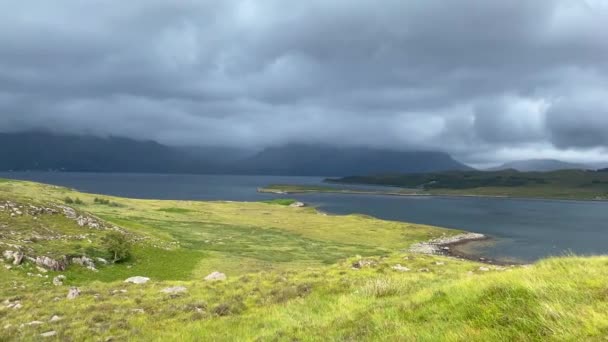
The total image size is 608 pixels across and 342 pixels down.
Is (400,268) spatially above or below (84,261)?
above

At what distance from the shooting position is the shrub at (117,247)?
34688 mm

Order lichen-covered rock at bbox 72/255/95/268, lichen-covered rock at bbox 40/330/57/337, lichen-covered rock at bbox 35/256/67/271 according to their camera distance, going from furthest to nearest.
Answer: lichen-covered rock at bbox 72/255/95/268 → lichen-covered rock at bbox 35/256/67/271 → lichen-covered rock at bbox 40/330/57/337

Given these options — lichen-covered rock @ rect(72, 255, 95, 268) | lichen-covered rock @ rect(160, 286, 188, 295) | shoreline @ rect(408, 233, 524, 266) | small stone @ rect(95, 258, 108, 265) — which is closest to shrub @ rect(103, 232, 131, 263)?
small stone @ rect(95, 258, 108, 265)

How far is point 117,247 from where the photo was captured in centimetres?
3500

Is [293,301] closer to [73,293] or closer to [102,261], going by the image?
[73,293]

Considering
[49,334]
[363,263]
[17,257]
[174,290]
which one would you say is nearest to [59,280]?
[17,257]

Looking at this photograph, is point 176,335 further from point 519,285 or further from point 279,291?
point 519,285

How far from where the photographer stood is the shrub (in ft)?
114

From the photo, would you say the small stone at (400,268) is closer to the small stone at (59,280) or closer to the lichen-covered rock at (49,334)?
the lichen-covered rock at (49,334)

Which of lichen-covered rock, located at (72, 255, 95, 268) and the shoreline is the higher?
lichen-covered rock, located at (72, 255, 95, 268)

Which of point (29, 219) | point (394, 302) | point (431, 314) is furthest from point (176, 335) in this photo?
point (29, 219)

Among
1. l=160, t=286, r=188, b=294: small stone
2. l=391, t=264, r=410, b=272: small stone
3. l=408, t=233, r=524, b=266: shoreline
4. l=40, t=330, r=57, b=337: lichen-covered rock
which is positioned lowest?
l=408, t=233, r=524, b=266: shoreline

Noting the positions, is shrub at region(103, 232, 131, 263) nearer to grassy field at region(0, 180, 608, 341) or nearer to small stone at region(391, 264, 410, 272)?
grassy field at region(0, 180, 608, 341)

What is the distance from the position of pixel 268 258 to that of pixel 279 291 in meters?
29.2
